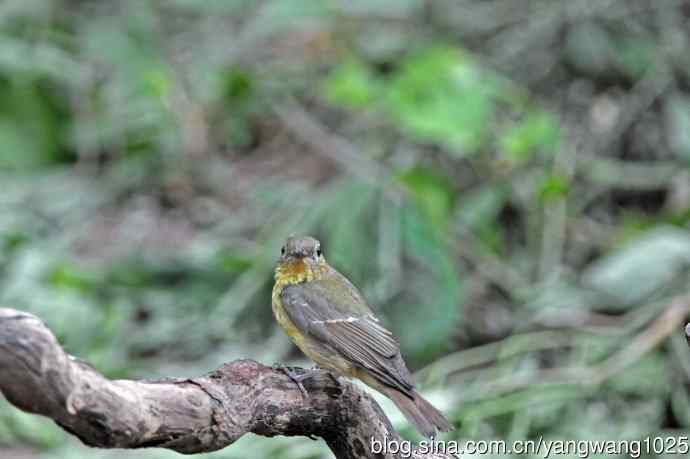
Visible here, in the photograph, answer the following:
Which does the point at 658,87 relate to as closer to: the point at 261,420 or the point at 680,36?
the point at 680,36

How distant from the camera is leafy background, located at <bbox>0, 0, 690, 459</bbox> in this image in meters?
5.48

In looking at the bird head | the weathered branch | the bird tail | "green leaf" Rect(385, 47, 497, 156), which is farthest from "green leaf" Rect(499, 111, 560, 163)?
the weathered branch

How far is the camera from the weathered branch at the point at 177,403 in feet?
6.69

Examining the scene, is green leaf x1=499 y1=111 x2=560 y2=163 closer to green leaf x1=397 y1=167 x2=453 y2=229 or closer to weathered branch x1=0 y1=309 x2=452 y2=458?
green leaf x1=397 y1=167 x2=453 y2=229

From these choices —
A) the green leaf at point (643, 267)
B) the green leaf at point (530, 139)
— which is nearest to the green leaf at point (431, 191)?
the green leaf at point (530, 139)

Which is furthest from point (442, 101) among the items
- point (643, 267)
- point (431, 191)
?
point (643, 267)

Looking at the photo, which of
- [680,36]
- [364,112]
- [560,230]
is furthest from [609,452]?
[680,36]

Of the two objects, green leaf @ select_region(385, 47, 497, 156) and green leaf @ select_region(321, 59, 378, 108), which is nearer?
green leaf @ select_region(385, 47, 497, 156)

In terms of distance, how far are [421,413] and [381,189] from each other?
3.37 metres

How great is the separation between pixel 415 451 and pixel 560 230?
375cm

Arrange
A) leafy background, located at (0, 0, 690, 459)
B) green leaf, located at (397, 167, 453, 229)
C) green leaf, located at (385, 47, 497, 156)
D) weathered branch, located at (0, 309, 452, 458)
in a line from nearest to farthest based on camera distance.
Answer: weathered branch, located at (0, 309, 452, 458) < leafy background, located at (0, 0, 690, 459) < green leaf, located at (397, 167, 453, 229) < green leaf, located at (385, 47, 497, 156)

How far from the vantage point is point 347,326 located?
3.19 metres

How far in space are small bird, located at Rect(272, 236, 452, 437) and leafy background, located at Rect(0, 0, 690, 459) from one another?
125 centimetres

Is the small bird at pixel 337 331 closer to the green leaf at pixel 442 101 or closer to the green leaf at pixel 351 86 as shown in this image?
the green leaf at pixel 442 101
